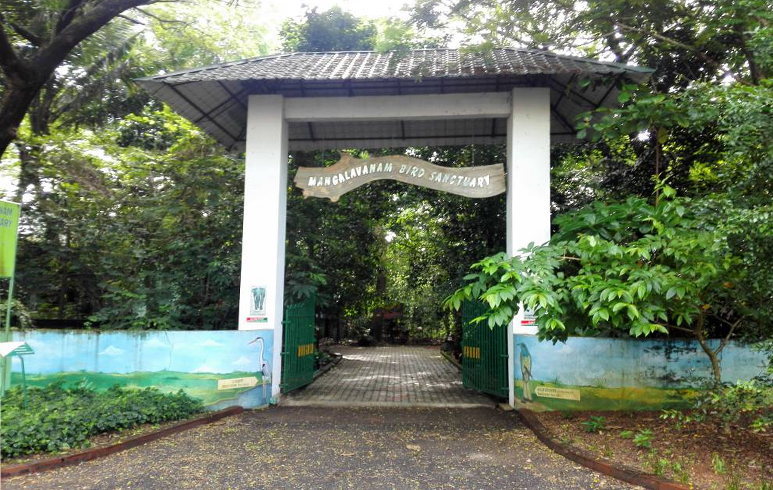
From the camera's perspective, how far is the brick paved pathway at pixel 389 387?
9.28 m

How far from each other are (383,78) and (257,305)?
13.5ft

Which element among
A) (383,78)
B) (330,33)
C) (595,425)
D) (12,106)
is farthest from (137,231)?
(595,425)

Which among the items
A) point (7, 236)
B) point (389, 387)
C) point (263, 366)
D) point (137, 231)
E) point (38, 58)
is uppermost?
point (38, 58)

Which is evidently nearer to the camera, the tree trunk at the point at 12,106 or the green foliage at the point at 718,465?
the green foliage at the point at 718,465

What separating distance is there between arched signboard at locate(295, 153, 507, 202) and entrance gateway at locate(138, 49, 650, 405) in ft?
0.06

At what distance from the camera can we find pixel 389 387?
11219 mm

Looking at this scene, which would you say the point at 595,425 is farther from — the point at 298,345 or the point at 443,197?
the point at 443,197

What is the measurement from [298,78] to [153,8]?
996cm

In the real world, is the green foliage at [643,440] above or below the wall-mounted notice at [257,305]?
below

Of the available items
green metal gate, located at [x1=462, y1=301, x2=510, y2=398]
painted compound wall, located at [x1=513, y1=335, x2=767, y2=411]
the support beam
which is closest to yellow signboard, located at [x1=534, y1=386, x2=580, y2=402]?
painted compound wall, located at [x1=513, y1=335, x2=767, y2=411]

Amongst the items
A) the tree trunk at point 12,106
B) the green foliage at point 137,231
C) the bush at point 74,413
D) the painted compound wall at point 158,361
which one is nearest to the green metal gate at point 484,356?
the painted compound wall at point 158,361

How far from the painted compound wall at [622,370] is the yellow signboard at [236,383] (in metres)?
4.40

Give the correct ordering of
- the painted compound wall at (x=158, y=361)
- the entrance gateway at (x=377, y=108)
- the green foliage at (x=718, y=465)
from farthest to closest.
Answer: the entrance gateway at (x=377, y=108), the painted compound wall at (x=158, y=361), the green foliage at (x=718, y=465)

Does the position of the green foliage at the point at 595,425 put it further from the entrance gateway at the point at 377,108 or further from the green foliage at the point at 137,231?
the green foliage at the point at 137,231
